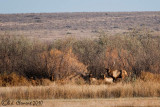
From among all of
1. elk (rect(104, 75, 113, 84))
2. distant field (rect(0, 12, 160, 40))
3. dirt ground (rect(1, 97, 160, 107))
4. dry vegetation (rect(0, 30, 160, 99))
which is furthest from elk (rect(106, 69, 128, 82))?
distant field (rect(0, 12, 160, 40))

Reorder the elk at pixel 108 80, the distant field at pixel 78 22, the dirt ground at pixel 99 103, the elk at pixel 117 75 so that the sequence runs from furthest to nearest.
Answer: the distant field at pixel 78 22 < the elk at pixel 117 75 < the elk at pixel 108 80 < the dirt ground at pixel 99 103

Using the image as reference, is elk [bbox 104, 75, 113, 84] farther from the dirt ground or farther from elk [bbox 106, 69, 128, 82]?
the dirt ground

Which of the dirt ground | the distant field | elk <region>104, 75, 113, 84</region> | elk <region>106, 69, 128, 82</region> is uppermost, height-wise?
the dirt ground

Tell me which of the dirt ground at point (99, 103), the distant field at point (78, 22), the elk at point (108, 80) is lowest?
the distant field at point (78, 22)

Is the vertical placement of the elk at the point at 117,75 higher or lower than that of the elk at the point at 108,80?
higher

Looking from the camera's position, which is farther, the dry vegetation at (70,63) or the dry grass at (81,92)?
the dry vegetation at (70,63)

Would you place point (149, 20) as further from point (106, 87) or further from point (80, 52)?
point (106, 87)

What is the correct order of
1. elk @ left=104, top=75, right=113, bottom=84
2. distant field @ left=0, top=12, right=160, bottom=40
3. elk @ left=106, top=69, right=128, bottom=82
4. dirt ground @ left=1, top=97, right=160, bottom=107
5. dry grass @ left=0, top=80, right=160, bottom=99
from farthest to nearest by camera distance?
distant field @ left=0, top=12, right=160, bottom=40, elk @ left=106, top=69, right=128, bottom=82, elk @ left=104, top=75, right=113, bottom=84, dry grass @ left=0, top=80, right=160, bottom=99, dirt ground @ left=1, top=97, right=160, bottom=107

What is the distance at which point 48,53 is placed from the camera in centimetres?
2553

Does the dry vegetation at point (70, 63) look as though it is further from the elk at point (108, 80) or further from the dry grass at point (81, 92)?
the elk at point (108, 80)

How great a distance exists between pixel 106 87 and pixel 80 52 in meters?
10.2

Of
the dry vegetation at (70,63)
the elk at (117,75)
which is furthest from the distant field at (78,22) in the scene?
the elk at (117,75)

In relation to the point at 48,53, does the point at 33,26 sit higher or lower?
lower

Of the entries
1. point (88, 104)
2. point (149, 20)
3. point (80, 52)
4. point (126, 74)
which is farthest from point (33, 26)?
point (88, 104)
